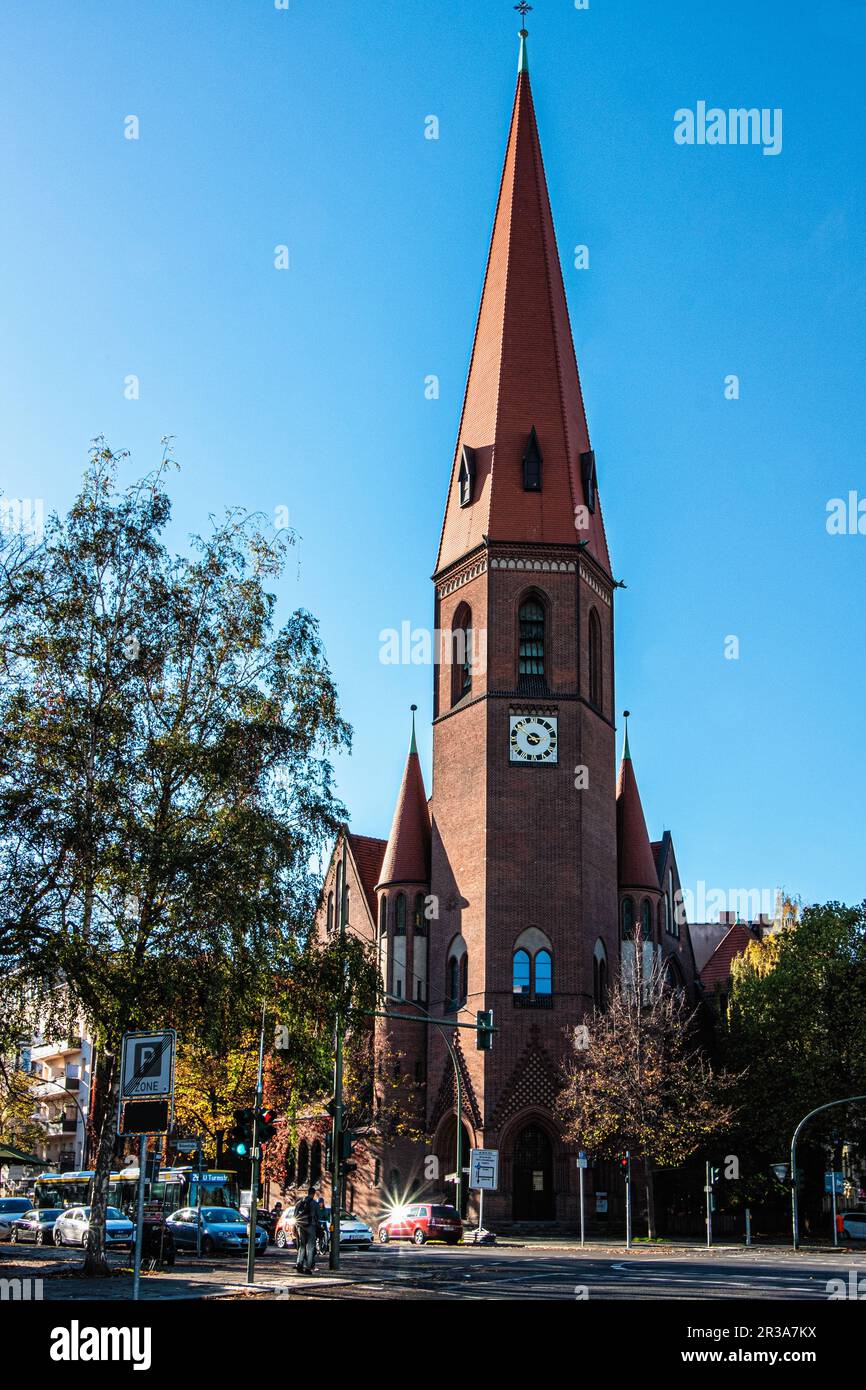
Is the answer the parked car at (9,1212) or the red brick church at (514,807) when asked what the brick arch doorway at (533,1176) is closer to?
the red brick church at (514,807)

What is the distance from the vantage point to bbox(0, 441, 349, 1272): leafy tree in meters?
21.7

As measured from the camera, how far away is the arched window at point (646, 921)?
50.0m

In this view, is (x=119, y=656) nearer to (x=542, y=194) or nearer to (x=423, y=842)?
(x=423, y=842)

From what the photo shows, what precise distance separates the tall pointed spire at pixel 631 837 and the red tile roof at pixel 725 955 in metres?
15.0

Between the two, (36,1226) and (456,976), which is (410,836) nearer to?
(456,976)

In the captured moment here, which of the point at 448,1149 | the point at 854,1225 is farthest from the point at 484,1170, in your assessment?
the point at 854,1225

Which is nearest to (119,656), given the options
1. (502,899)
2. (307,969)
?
(307,969)

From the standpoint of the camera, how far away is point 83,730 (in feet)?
74.1

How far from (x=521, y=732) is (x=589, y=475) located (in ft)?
34.5

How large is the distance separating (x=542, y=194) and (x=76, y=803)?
4107 cm

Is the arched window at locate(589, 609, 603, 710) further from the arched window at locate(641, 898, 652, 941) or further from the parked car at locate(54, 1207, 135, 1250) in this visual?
the parked car at locate(54, 1207, 135, 1250)

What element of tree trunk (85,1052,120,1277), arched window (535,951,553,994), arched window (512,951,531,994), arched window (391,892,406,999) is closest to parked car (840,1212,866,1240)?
arched window (535,951,553,994)

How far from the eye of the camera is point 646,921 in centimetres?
5053

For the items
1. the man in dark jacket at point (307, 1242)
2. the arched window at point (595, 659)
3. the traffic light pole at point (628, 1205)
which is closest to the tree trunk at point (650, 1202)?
the traffic light pole at point (628, 1205)
